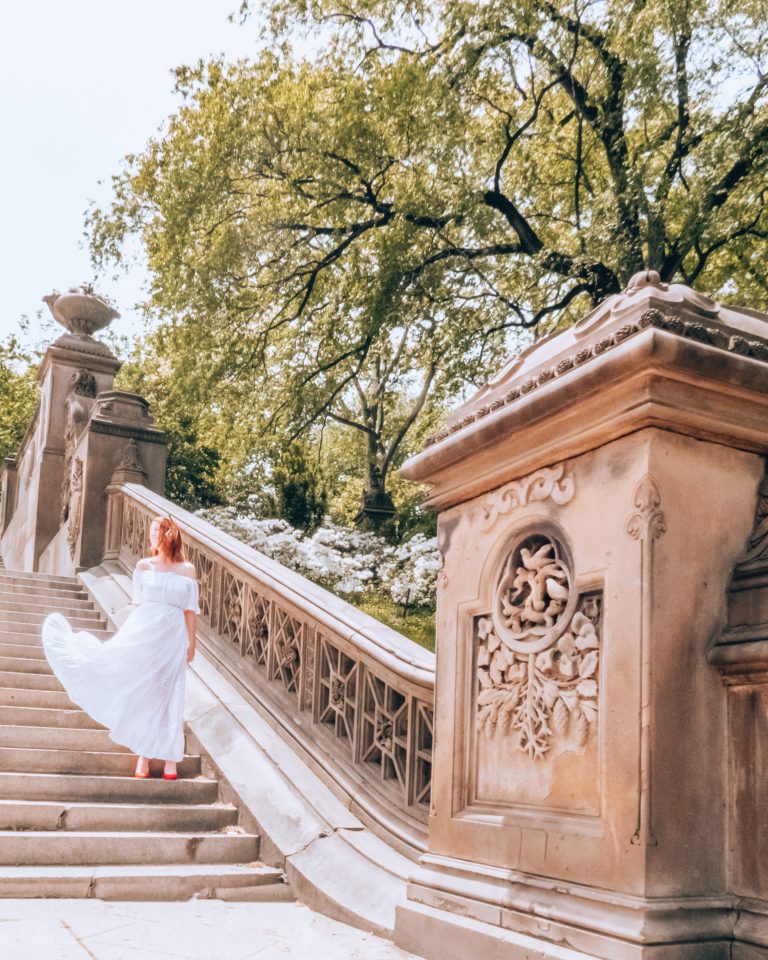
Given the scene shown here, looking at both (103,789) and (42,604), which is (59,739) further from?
(42,604)

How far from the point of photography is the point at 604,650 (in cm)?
301

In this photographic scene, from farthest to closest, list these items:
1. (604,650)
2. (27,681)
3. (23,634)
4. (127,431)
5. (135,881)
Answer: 1. (127,431)
2. (23,634)
3. (27,681)
4. (135,881)
5. (604,650)

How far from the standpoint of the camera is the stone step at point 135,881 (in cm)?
426

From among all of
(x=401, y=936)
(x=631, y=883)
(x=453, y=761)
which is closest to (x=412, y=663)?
(x=453, y=761)

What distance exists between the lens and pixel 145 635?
621 cm

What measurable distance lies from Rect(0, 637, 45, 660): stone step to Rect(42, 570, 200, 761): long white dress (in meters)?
1.77

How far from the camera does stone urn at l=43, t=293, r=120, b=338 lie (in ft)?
50.0

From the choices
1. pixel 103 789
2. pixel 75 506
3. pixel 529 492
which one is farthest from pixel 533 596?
pixel 75 506

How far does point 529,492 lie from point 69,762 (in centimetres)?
361

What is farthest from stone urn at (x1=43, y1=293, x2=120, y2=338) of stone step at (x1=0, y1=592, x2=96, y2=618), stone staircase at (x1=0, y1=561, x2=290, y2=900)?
stone staircase at (x1=0, y1=561, x2=290, y2=900)

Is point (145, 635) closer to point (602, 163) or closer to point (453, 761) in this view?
point (453, 761)

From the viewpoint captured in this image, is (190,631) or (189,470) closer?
(190,631)

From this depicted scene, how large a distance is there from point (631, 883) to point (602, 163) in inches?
661

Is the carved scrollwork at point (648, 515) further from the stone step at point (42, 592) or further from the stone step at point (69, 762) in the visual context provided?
the stone step at point (42, 592)
